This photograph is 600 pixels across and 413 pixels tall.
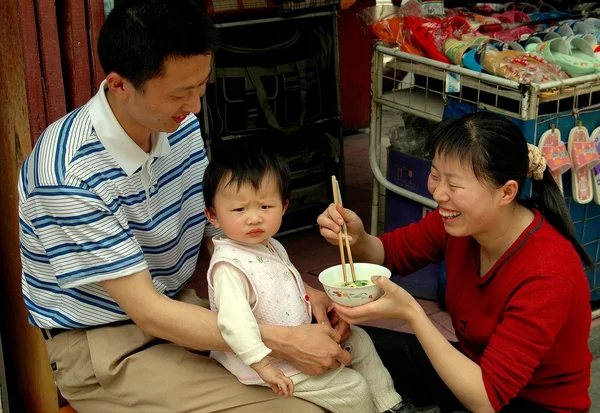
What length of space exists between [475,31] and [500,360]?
81.0 inches

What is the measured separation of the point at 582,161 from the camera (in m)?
3.28

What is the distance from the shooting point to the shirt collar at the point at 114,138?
211cm

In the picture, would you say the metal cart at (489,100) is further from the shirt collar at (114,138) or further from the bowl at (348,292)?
the shirt collar at (114,138)

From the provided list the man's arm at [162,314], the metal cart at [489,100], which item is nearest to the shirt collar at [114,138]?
the man's arm at [162,314]

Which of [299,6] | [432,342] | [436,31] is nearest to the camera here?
[432,342]

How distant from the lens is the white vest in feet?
7.22

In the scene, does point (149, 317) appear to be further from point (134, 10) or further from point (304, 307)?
point (134, 10)

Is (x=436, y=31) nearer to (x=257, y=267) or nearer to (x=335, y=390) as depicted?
(x=257, y=267)

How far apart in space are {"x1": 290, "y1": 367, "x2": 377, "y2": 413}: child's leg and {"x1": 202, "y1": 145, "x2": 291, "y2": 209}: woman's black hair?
0.51 metres

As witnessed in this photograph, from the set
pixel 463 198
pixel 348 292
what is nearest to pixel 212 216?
pixel 348 292

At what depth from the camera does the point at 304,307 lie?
2338mm

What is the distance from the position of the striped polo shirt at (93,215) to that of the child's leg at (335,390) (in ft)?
1.71

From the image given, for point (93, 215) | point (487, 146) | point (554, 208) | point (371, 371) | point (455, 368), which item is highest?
point (487, 146)

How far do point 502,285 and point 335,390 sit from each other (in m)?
0.56
